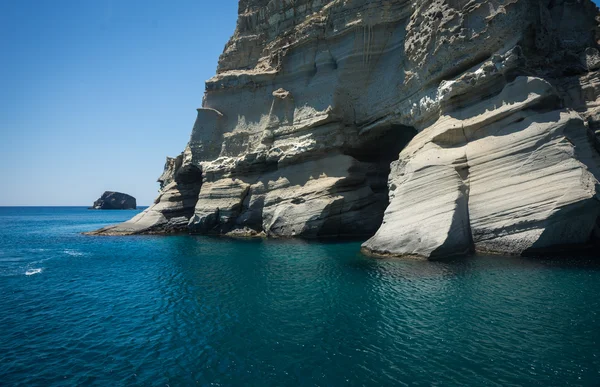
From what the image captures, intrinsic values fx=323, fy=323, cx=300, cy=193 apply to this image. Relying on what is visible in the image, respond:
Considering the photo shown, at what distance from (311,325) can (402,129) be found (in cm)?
2316

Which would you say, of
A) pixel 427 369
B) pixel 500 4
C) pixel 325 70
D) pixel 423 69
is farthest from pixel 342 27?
pixel 427 369

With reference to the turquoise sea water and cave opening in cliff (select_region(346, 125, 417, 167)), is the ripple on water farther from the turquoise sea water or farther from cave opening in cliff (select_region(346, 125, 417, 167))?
cave opening in cliff (select_region(346, 125, 417, 167))

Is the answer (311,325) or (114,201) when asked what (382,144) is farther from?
(114,201)

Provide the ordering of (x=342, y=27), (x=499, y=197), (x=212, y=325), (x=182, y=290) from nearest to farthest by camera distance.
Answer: (x=212, y=325) < (x=182, y=290) < (x=499, y=197) < (x=342, y=27)

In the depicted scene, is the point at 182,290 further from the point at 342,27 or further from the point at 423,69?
the point at 342,27

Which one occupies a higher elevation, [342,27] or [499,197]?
[342,27]

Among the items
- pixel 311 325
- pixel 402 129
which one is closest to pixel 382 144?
pixel 402 129

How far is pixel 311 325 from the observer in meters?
9.89

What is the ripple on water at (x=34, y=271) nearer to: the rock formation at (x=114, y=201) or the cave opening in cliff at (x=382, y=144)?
the cave opening in cliff at (x=382, y=144)

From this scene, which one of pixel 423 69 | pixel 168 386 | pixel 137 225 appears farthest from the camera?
pixel 137 225

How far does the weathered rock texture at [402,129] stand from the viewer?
1612 cm

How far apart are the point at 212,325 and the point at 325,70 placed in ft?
81.5

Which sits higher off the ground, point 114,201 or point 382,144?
point 382,144

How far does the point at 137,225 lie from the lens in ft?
121
